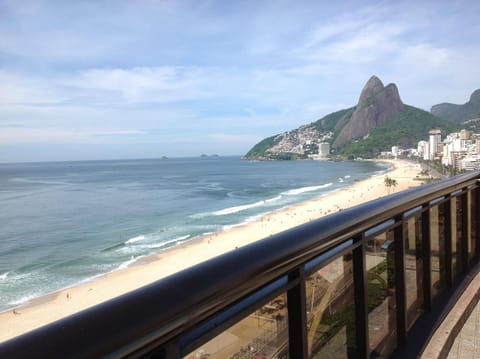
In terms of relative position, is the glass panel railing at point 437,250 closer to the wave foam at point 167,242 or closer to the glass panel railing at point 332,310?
the glass panel railing at point 332,310

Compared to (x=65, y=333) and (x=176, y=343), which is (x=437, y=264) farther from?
(x=65, y=333)

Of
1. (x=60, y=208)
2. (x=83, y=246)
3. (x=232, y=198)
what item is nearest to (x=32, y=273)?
(x=83, y=246)

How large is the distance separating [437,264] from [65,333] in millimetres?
2977

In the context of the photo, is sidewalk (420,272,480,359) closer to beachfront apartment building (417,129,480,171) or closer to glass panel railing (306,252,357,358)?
glass panel railing (306,252,357,358)

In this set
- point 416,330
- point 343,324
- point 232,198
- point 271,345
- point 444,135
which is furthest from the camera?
point 444,135

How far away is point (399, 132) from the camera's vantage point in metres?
178

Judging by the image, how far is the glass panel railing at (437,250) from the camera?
2.76 m

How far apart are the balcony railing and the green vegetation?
175m

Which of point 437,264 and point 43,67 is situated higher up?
point 43,67

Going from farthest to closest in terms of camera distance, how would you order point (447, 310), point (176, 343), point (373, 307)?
1. point (447, 310)
2. point (373, 307)
3. point (176, 343)

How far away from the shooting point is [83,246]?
29.0m

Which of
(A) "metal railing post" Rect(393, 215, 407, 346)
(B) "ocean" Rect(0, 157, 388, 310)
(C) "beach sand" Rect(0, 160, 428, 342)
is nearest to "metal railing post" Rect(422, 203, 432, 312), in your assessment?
(A) "metal railing post" Rect(393, 215, 407, 346)

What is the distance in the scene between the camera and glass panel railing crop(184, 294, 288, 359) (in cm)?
95

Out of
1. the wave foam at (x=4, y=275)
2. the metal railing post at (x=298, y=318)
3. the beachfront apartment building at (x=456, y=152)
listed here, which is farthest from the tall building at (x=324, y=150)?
the metal railing post at (x=298, y=318)
